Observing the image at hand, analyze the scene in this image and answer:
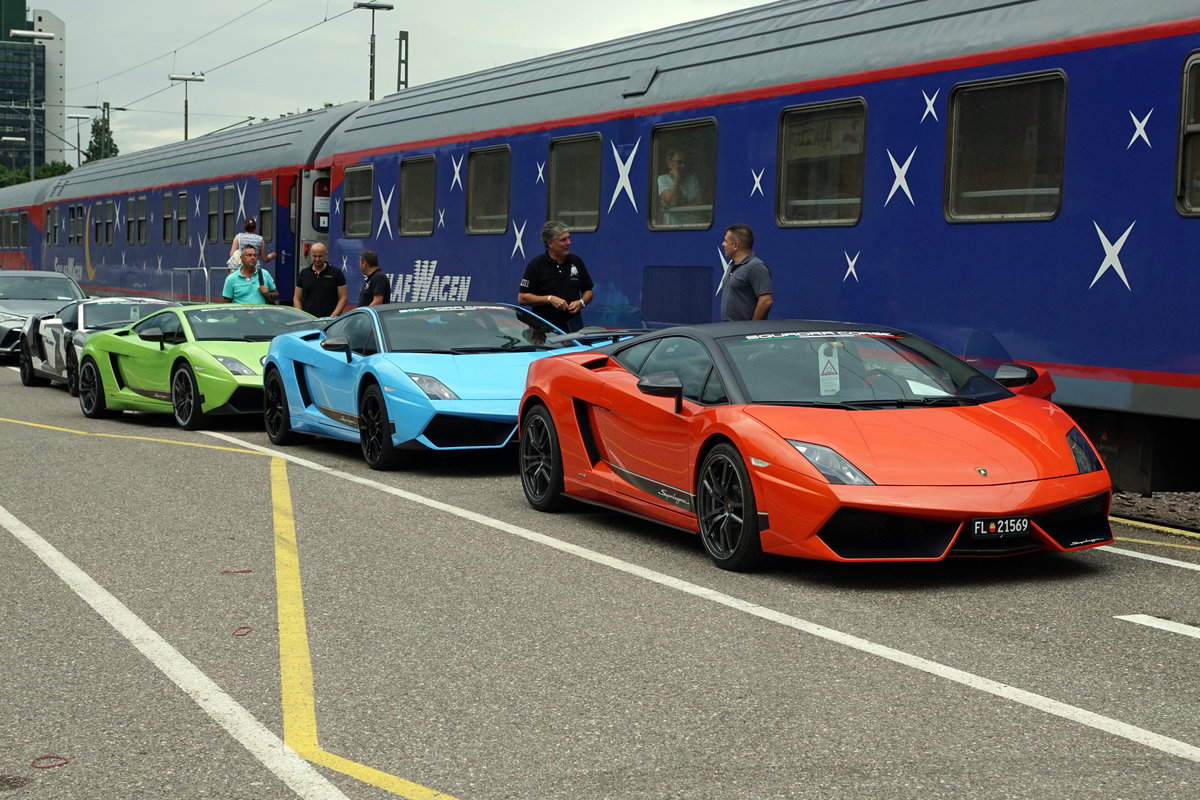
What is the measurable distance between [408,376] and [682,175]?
307 cm

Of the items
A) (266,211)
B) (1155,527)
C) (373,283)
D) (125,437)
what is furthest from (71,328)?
(1155,527)

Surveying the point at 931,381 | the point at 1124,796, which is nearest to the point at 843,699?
the point at 1124,796

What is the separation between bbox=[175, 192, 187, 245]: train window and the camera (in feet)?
87.9

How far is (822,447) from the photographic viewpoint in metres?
7.04

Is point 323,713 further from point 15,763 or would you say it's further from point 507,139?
point 507,139

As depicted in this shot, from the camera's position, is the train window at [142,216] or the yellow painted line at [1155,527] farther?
the train window at [142,216]

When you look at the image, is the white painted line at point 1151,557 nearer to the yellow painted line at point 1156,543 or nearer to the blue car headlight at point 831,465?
the yellow painted line at point 1156,543

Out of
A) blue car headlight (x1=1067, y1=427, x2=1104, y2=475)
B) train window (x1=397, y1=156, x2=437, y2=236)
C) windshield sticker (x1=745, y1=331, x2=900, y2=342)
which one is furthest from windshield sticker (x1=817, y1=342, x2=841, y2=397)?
train window (x1=397, y1=156, x2=437, y2=236)

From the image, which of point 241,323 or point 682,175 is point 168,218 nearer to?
point 241,323

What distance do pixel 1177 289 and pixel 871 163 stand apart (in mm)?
2838

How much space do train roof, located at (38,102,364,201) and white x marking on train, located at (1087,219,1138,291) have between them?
13438 millimetres

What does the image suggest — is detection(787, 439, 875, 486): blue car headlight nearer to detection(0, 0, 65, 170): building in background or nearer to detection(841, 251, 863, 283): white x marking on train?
detection(841, 251, 863, 283): white x marking on train

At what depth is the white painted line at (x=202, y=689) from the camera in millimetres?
4332

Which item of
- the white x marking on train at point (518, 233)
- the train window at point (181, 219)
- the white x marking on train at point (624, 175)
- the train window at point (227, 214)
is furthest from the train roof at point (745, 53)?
the train window at point (181, 219)
